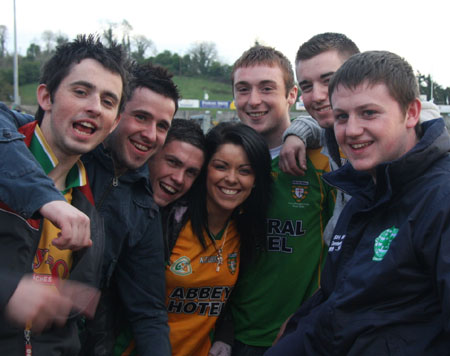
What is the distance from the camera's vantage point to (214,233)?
3102 mm

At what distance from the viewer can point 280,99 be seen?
3568 mm

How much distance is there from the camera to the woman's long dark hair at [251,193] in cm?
309

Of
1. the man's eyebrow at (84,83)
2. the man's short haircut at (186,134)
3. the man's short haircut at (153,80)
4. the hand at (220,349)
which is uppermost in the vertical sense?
the man's short haircut at (153,80)

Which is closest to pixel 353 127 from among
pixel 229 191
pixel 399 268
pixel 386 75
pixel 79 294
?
pixel 386 75

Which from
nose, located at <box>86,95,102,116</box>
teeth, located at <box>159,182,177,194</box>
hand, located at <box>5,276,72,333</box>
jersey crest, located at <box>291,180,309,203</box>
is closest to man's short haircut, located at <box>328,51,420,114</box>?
jersey crest, located at <box>291,180,309,203</box>

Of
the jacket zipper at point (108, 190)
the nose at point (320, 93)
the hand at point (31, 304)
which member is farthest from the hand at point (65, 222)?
the nose at point (320, 93)

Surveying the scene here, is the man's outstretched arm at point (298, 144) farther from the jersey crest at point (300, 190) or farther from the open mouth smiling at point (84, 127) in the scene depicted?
the open mouth smiling at point (84, 127)

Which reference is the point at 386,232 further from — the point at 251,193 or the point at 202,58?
the point at 202,58

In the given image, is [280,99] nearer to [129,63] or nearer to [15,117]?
[129,63]

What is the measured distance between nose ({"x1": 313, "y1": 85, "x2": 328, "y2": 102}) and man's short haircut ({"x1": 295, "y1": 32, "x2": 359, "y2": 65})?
0.25 meters

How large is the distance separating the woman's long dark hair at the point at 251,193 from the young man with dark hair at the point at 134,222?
1.45 feet

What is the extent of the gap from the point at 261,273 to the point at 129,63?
177 centimetres

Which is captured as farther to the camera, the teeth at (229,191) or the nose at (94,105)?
the teeth at (229,191)

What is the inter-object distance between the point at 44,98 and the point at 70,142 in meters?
0.34
